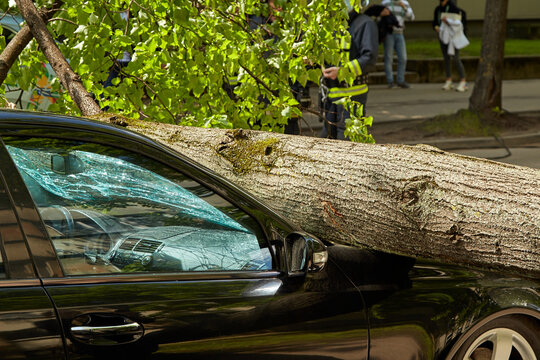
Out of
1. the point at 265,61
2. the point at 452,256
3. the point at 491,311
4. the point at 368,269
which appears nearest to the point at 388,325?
the point at 368,269

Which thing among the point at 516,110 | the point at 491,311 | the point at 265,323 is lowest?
the point at 516,110

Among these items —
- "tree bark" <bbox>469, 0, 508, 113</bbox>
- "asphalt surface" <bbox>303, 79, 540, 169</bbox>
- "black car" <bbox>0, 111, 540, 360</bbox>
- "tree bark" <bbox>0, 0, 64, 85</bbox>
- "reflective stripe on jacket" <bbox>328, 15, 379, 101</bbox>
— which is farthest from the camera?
"tree bark" <bbox>469, 0, 508, 113</bbox>

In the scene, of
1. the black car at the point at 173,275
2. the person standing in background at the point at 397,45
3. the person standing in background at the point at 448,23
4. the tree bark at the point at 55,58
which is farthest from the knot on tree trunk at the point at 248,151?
the person standing in background at the point at 448,23

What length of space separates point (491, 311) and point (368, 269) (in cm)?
55

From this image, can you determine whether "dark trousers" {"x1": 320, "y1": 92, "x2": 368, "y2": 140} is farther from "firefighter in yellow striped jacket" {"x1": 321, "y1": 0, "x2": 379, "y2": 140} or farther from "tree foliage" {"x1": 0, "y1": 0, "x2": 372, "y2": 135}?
"tree foliage" {"x1": 0, "y1": 0, "x2": 372, "y2": 135}

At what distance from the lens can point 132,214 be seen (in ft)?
8.64

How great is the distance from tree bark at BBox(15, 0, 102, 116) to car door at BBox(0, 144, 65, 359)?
2.92 meters

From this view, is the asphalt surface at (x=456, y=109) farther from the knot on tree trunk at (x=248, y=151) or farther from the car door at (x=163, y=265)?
the car door at (x=163, y=265)

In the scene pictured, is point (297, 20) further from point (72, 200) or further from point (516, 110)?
point (516, 110)

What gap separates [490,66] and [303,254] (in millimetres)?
10565

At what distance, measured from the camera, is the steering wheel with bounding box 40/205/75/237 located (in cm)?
237

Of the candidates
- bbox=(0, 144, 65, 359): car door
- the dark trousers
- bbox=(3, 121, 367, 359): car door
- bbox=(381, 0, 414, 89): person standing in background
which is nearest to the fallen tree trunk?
bbox=(3, 121, 367, 359): car door

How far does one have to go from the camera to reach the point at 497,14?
12.3 meters

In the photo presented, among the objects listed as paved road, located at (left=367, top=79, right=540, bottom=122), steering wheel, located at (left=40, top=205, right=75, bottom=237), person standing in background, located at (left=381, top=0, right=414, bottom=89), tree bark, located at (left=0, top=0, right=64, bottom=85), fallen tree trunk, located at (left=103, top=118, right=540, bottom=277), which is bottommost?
paved road, located at (left=367, top=79, right=540, bottom=122)
